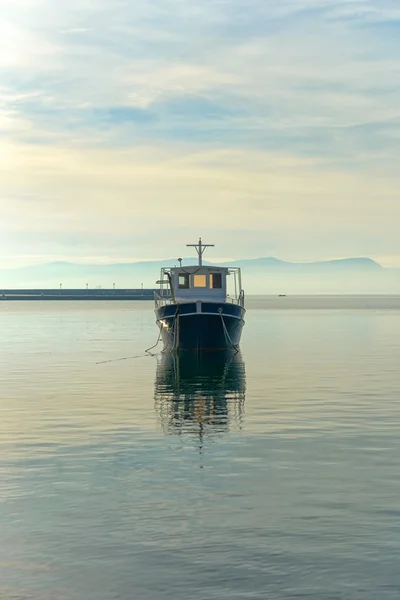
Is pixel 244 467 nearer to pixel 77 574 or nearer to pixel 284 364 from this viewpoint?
pixel 77 574

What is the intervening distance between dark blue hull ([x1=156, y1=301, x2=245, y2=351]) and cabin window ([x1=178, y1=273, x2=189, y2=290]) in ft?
6.54

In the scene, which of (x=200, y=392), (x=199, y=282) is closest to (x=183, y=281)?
(x=199, y=282)

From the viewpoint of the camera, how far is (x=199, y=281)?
5928 cm

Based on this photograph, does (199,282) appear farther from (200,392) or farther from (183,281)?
(200,392)

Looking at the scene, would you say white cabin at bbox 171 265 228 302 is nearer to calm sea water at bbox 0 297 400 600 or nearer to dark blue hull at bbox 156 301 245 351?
dark blue hull at bbox 156 301 245 351

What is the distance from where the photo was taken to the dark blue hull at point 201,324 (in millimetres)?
55281

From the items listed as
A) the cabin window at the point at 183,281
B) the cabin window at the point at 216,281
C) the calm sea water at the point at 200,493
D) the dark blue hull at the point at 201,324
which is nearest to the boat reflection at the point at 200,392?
the calm sea water at the point at 200,493

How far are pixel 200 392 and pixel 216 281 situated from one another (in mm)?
22520

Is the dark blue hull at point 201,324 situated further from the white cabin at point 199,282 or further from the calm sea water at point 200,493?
the calm sea water at point 200,493

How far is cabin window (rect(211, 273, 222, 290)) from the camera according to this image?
5919 cm

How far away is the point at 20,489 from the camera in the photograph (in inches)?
697

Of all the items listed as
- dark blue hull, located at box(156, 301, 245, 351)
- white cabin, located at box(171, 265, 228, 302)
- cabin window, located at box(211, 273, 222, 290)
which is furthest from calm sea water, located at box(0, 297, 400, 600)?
cabin window, located at box(211, 273, 222, 290)

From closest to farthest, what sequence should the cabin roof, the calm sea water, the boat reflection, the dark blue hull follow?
1. the calm sea water
2. the boat reflection
3. the dark blue hull
4. the cabin roof

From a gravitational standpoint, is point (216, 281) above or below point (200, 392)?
above
